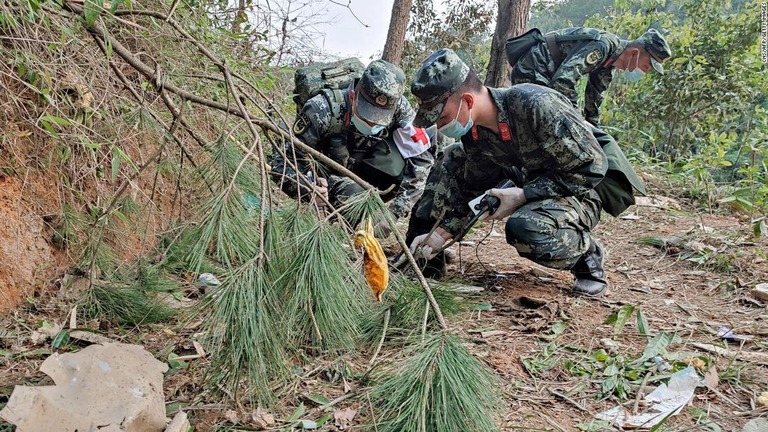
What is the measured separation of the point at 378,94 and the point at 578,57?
2.01m

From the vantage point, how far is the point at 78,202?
2385 mm

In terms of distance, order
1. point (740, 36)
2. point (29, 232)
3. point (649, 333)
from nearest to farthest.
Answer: point (649, 333), point (29, 232), point (740, 36)

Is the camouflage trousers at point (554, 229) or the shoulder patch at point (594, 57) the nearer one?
the camouflage trousers at point (554, 229)

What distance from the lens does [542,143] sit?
237cm

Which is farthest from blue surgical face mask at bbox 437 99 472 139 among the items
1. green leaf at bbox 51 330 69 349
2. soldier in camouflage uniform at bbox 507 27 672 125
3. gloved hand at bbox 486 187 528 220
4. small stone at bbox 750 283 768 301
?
soldier in camouflage uniform at bbox 507 27 672 125

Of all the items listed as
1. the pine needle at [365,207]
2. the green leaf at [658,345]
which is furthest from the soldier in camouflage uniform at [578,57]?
the pine needle at [365,207]

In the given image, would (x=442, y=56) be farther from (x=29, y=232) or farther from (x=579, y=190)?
(x=29, y=232)

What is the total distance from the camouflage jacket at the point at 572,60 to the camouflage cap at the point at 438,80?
6.08 feet

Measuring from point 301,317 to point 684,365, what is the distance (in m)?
1.25

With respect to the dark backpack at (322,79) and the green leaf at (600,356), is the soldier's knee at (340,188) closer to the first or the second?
the dark backpack at (322,79)

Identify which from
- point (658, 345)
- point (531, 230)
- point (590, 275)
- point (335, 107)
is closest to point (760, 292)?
point (590, 275)

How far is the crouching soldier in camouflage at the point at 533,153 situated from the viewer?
7.57ft

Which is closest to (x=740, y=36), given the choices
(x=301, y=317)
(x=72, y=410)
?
(x=301, y=317)

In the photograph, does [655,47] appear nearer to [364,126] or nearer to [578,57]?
[578,57]
